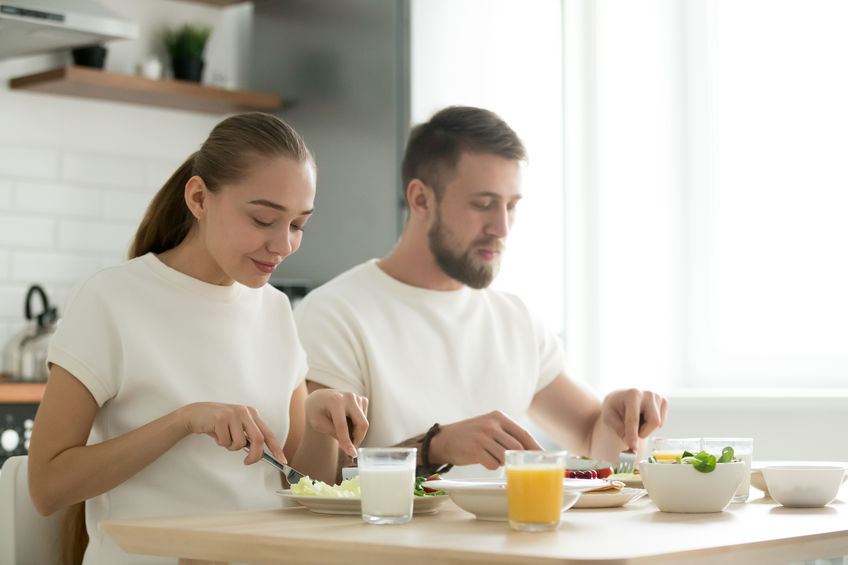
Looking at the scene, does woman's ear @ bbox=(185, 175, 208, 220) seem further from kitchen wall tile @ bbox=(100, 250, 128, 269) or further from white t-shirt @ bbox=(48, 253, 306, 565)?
kitchen wall tile @ bbox=(100, 250, 128, 269)

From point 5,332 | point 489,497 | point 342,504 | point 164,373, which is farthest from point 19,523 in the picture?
point 5,332

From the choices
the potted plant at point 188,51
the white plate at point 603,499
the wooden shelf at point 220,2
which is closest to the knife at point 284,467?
the white plate at point 603,499

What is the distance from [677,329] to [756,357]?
27 cm

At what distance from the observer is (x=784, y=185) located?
12.2 feet

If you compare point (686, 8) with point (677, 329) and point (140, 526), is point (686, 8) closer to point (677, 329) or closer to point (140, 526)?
point (677, 329)

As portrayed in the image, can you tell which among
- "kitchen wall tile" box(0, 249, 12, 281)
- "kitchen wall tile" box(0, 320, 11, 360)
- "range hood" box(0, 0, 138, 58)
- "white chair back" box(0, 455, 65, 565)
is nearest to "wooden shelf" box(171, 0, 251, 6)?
"range hood" box(0, 0, 138, 58)

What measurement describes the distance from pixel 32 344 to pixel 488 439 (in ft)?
7.60

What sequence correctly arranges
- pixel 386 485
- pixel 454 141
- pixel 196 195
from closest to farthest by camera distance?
pixel 386 485, pixel 196 195, pixel 454 141

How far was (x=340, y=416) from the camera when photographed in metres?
1.66

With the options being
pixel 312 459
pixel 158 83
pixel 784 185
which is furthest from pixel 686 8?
pixel 312 459

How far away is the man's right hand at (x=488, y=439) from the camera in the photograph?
1.68 m

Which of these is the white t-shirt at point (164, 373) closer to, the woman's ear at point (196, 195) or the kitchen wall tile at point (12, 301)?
the woman's ear at point (196, 195)

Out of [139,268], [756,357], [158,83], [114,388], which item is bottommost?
[756,357]

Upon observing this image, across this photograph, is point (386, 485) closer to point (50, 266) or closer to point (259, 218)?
point (259, 218)
